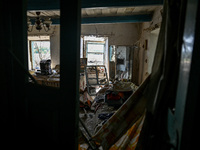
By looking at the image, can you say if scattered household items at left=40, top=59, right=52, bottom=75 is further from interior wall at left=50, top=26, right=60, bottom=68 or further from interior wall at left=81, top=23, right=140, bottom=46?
interior wall at left=81, top=23, right=140, bottom=46

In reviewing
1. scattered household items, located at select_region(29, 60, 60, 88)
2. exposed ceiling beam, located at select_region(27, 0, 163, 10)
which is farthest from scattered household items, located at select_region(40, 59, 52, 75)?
exposed ceiling beam, located at select_region(27, 0, 163, 10)

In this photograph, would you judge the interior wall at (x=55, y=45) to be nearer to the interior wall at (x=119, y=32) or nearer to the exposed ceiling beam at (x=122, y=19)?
the interior wall at (x=119, y=32)

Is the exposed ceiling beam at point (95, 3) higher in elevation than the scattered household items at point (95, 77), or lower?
higher

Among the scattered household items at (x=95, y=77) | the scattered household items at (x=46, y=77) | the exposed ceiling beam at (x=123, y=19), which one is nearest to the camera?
the scattered household items at (x=46, y=77)

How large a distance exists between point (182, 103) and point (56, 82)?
346cm

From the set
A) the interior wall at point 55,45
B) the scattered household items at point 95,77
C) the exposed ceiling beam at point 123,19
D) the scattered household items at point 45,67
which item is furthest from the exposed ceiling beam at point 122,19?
the interior wall at point 55,45

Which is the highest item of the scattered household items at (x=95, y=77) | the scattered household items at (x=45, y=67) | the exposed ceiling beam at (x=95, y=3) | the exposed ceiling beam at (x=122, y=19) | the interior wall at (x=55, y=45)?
the exposed ceiling beam at (x=122, y=19)

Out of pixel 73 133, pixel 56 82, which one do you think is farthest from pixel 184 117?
pixel 56 82

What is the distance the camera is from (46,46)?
717 cm

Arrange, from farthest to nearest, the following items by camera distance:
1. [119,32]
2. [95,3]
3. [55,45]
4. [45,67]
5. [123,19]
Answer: [55,45] → [119,32] → [123,19] → [45,67] → [95,3]

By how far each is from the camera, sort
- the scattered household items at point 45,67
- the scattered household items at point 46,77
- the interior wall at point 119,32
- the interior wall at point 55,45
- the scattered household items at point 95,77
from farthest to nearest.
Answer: the interior wall at point 55,45, the interior wall at point 119,32, the scattered household items at point 95,77, the scattered household items at point 45,67, the scattered household items at point 46,77

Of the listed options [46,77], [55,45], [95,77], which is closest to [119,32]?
[95,77]

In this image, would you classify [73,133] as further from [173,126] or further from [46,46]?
[46,46]

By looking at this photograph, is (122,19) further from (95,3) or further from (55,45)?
(55,45)
